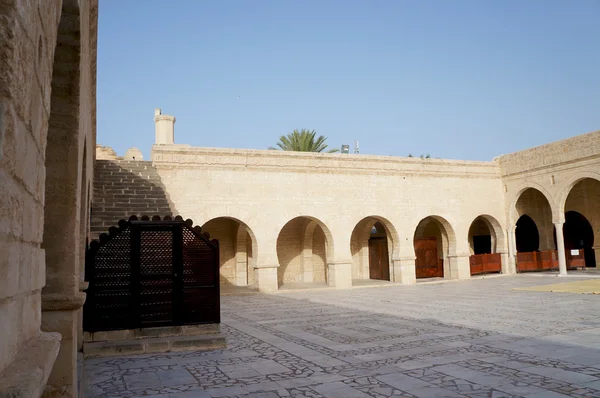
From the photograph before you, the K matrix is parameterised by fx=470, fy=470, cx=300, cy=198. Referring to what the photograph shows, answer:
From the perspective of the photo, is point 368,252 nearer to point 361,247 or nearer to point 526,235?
point 361,247

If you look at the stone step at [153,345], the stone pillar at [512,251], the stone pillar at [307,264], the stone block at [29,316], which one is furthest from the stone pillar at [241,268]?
the stone block at [29,316]

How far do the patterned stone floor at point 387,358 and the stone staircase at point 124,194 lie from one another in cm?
386

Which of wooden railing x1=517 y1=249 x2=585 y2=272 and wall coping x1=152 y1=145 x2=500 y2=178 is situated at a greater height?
wall coping x1=152 y1=145 x2=500 y2=178

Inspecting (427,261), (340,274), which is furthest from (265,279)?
(427,261)

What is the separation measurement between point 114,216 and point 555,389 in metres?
10.1

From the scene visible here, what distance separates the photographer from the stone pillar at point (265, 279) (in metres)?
16.1

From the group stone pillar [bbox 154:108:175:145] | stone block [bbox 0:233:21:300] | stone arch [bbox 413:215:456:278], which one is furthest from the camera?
stone arch [bbox 413:215:456:278]

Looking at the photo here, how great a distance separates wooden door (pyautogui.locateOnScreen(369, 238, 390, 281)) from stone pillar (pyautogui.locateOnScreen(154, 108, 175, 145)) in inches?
391

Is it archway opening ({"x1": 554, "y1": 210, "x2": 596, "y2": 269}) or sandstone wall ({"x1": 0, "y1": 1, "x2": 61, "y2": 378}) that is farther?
archway opening ({"x1": 554, "y1": 210, "x2": 596, "y2": 269})

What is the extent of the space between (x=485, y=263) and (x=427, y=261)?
2.46 meters

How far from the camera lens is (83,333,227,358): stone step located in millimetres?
6668

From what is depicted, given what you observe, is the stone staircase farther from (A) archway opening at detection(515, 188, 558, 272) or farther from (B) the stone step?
(A) archway opening at detection(515, 188, 558, 272)

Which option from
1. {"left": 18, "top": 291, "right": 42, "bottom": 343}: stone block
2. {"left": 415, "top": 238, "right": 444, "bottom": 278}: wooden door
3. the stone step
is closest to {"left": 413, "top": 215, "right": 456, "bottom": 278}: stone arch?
{"left": 415, "top": 238, "right": 444, "bottom": 278}: wooden door

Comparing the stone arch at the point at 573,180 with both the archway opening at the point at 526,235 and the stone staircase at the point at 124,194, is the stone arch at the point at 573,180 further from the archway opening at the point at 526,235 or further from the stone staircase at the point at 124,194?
the stone staircase at the point at 124,194
